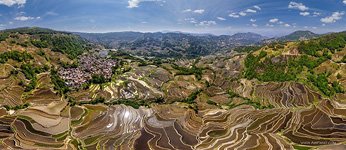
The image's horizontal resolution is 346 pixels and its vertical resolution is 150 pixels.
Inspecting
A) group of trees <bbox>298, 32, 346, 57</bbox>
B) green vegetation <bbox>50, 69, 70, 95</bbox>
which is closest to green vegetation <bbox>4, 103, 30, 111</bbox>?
green vegetation <bbox>50, 69, 70, 95</bbox>

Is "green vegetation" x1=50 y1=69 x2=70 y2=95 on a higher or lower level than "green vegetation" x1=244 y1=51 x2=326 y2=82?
lower

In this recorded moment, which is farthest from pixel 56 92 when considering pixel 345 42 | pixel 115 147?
pixel 345 42

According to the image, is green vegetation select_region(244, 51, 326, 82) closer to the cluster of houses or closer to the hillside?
the hillside

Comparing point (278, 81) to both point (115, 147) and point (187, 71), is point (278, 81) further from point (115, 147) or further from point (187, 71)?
point (115, 147)

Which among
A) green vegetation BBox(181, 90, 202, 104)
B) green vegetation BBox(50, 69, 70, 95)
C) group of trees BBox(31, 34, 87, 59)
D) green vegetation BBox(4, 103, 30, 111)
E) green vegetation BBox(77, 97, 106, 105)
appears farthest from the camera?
group of trees BBox(31, 34, 87, 59)

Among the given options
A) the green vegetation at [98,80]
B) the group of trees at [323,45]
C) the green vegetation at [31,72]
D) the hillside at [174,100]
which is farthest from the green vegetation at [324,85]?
the green vegetation at [31,72]

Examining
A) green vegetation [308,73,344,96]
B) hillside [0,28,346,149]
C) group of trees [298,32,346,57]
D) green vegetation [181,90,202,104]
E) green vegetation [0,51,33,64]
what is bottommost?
green vegetation [181,90,202,104]
